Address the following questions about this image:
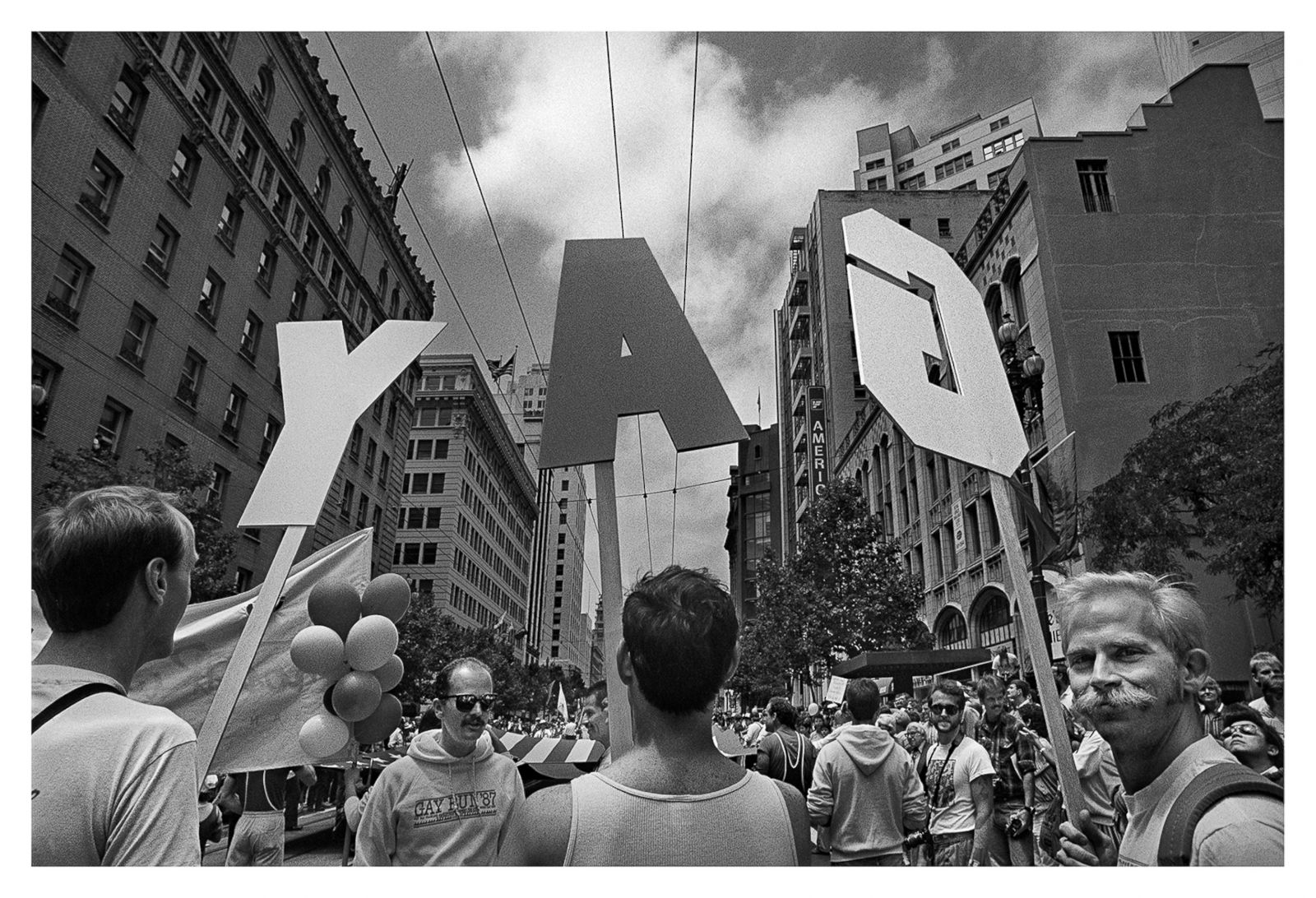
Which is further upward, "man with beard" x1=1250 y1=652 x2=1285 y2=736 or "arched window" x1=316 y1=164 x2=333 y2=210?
"arched window" x1=316 y1=164 x2=333 y2=210

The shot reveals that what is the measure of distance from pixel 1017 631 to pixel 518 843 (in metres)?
26.5

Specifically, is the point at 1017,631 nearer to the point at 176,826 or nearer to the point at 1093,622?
the point at 1093,622

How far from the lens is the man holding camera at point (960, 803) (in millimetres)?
5457

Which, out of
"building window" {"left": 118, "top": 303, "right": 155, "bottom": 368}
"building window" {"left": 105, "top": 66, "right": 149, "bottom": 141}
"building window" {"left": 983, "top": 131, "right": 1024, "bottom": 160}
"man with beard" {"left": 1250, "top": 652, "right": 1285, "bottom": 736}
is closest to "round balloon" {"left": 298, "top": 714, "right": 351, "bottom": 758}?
"man with beard" {"left": 1250, "top": 652, "right": 1285, "bottom": 736}

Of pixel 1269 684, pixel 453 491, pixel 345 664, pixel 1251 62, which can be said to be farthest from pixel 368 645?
pixel 453 491

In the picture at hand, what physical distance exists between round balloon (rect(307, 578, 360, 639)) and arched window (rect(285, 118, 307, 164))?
3158 centimetres

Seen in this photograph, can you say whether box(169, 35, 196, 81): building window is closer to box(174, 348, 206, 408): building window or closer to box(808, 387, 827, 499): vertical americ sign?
box(174, 348, 206, 408): building window

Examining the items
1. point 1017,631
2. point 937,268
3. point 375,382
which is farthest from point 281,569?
point 1017,631

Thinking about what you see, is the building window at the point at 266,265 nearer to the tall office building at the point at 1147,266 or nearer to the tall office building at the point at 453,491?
the tall office building at the point at 1147,266

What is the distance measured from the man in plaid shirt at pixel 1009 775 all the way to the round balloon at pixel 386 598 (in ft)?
16.7

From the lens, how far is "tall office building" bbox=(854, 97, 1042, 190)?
226 ft

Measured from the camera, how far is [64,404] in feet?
67.2

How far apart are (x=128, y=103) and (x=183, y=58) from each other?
3439 millimetres
